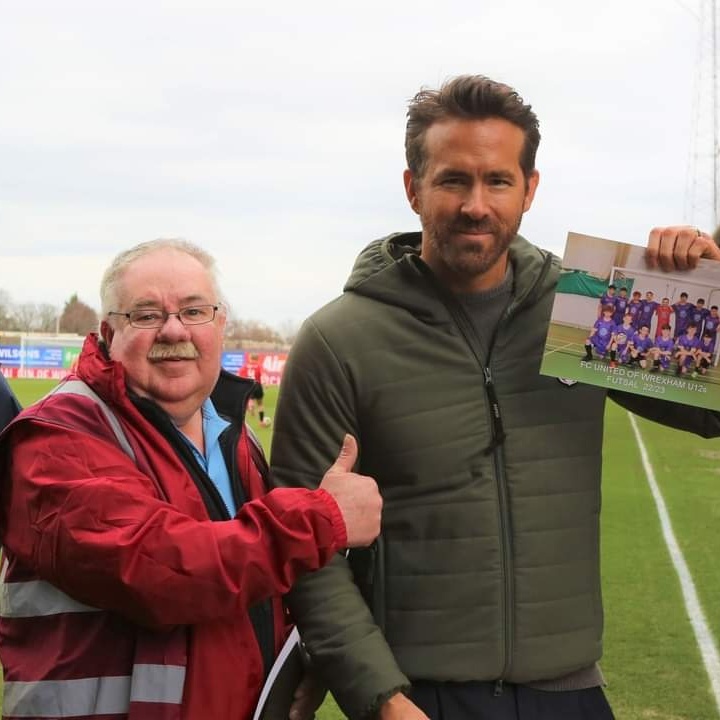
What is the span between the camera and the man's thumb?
239cm

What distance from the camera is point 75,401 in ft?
7.78

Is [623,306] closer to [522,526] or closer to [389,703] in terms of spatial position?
[522,526]

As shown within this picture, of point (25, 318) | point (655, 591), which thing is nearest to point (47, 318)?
point (25, 318)

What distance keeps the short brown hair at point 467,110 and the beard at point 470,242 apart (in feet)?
0.50

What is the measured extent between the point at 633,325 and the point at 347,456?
0.80m

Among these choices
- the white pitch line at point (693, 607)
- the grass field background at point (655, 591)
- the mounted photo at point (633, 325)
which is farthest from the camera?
the white pitch line at point (693, 607)

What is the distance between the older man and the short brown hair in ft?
2.24

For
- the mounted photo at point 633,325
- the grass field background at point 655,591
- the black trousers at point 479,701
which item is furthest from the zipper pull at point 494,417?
the grass field background at point 655,591

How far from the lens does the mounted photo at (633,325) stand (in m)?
2.57

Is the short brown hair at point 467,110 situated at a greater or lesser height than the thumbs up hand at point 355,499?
greater

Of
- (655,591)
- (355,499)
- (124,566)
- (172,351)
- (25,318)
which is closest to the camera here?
(124,566)

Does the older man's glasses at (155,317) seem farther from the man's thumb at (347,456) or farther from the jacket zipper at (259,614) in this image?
the man's thumb at (347,456)

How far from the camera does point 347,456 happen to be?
240 cm

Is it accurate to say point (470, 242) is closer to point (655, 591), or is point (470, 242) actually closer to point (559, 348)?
point (559, 348)
